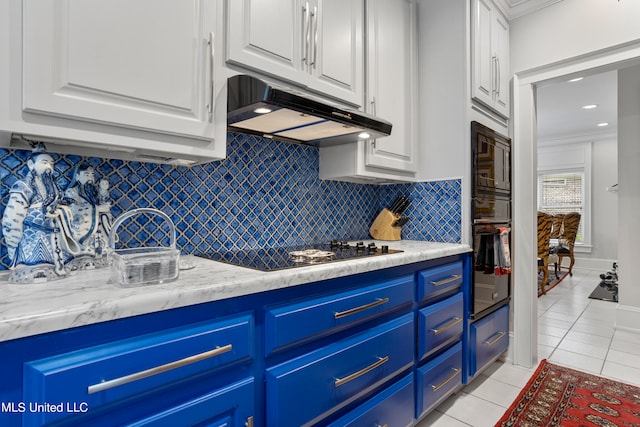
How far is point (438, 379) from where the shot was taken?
175 cm

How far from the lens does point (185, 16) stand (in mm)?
1117

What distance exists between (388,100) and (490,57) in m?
0.90

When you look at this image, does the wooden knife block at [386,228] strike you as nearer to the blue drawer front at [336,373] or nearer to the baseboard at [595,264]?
the blue drawer front at [336,373]

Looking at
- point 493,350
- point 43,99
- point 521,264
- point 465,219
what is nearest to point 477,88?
point 465,219

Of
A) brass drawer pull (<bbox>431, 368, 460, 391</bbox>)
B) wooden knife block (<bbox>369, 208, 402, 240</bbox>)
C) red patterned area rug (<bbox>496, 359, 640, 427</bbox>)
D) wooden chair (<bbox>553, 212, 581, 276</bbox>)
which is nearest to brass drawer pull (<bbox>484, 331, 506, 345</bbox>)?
red patterned area rug (<bbox>496, 359, 640, 427</bbox>)

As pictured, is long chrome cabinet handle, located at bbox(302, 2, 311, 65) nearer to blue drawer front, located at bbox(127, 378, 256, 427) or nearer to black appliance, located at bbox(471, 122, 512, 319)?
black appliance, located at bbox(471, 122, 512, 319)

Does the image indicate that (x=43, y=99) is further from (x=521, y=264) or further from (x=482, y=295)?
(x=521, y=264)

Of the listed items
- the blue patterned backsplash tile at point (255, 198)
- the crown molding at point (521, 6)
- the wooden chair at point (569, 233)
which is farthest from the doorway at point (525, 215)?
the wooden chair at point (569, 233)

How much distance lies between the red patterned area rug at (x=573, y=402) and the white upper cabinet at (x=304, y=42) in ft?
6.48

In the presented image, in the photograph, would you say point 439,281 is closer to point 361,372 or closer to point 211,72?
point 361,372

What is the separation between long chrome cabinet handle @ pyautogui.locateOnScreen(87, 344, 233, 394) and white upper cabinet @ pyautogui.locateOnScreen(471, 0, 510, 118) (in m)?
2.07

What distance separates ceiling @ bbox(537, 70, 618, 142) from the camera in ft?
13.2

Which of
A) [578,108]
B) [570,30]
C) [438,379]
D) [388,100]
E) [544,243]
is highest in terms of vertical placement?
[578,108]

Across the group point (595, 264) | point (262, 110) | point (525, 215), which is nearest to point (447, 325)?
point (525, 215)
